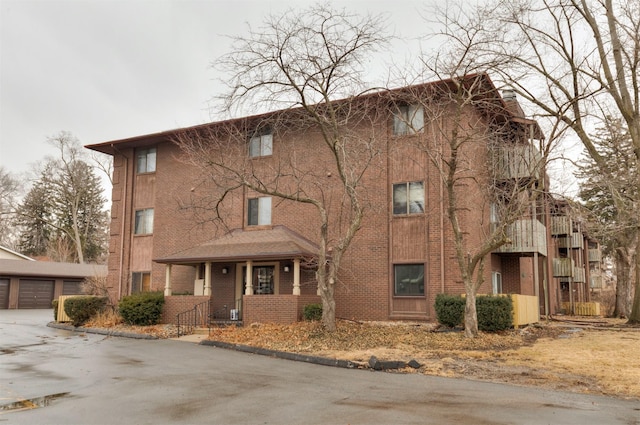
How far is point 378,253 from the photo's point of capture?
2034cm

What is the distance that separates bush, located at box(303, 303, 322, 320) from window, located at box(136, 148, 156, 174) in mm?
11904

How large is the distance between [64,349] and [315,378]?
8465 mm

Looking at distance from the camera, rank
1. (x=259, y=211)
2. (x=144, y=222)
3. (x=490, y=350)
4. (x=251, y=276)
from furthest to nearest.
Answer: (x=144, y=222)
(x=259, y=211)
(x=251, y=276)
(x=490, y=350)

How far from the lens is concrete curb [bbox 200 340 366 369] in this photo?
40.1 ft

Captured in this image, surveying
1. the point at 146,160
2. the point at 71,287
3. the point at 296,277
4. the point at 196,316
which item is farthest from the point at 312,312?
the point at 71,287

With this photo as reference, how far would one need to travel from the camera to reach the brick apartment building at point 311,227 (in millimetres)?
19438

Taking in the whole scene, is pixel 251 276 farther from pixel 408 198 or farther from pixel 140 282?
pixel 140 282

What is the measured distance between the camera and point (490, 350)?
13977mm

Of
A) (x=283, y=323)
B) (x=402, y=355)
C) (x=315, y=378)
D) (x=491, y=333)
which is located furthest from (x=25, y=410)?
(x=491, y=333)

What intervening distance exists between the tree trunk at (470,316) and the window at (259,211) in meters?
9.98

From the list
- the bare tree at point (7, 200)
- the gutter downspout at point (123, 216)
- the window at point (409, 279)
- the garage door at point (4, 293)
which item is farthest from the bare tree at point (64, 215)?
the window at point (409, 279)

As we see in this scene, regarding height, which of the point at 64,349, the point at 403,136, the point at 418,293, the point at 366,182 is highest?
the point at 403,136

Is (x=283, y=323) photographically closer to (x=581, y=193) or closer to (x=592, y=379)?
(x=592, y=379)

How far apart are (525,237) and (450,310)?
5.71 meters
